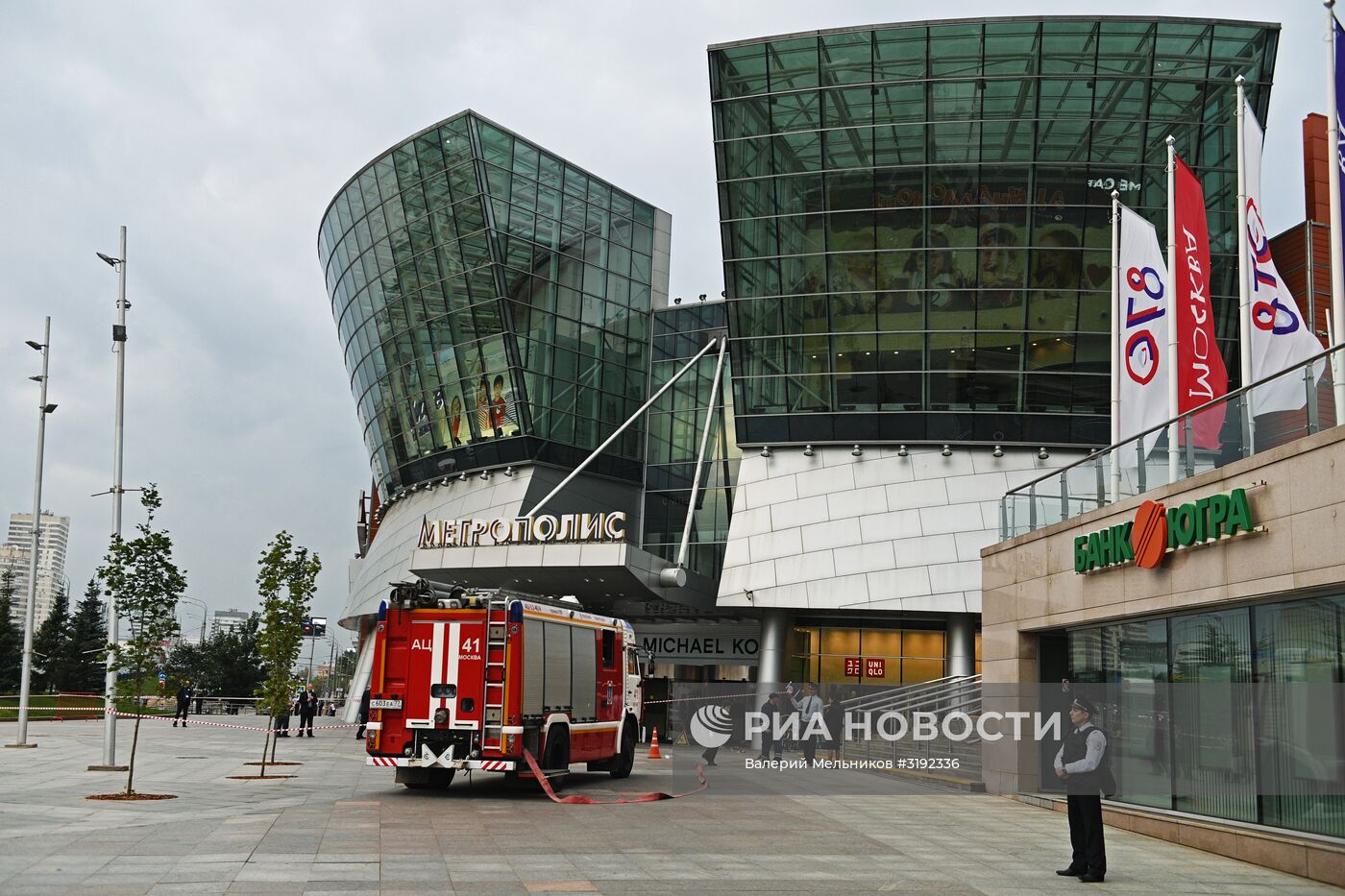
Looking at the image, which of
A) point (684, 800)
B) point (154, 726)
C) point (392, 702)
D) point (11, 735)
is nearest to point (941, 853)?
point (684, 800)

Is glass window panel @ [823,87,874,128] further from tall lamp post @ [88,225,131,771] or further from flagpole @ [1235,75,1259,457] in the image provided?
tall lamp post @ [88,225,131,771]

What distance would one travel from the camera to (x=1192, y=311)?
2084cm

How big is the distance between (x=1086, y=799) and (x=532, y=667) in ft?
32.2

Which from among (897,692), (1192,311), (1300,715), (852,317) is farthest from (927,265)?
(1300,715)

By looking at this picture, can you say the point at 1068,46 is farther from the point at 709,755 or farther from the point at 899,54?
the point at 709,755

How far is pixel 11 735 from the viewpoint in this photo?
118 ft

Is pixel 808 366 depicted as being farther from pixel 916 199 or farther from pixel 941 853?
pixel 941 853

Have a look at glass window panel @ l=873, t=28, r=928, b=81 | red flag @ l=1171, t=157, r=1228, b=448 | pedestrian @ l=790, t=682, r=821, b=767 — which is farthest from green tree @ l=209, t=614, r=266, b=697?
red flag @ l=1171, t=157, r=1228, b=448

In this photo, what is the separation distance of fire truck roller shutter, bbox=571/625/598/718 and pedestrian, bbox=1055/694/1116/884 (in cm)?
1050

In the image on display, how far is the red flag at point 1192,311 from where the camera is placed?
67.8ft

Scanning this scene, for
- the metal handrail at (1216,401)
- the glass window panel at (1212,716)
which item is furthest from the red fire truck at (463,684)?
the glass window panel at (1212,716)

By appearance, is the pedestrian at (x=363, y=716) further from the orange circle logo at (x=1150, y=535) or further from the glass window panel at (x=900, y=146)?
the glass window panel at (x=900, y=146)

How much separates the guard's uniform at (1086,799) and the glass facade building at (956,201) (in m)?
27.6

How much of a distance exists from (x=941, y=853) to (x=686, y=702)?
2557cm
